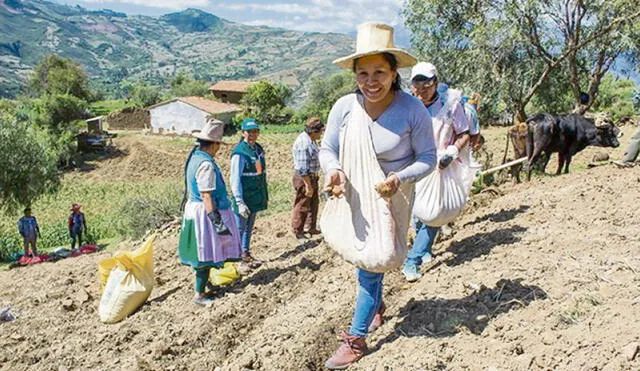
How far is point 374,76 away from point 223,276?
3.23m

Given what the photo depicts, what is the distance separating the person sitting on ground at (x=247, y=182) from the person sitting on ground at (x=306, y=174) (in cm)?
57

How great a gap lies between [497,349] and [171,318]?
3038 mm

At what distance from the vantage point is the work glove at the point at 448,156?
4.30 metres

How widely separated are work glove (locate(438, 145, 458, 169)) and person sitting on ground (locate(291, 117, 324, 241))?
225cm

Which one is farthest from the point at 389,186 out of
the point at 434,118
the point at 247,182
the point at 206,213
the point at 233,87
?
the point at 233,87

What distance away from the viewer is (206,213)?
4.75m

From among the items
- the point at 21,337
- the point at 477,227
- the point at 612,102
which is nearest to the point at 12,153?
the point at 21,337

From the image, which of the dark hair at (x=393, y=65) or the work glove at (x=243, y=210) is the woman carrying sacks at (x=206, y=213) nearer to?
the work glove at (x=243, y=210)

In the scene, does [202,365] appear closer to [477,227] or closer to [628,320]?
[628,320]

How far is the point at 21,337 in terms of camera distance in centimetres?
479

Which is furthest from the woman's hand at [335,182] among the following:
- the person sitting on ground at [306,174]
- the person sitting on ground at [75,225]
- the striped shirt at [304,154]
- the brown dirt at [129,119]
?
the brown dirt at [129,119]

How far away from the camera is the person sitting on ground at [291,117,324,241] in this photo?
638cm

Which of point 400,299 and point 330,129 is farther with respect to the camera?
point 400,299

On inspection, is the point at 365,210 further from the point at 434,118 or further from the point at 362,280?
the point at 434,118
